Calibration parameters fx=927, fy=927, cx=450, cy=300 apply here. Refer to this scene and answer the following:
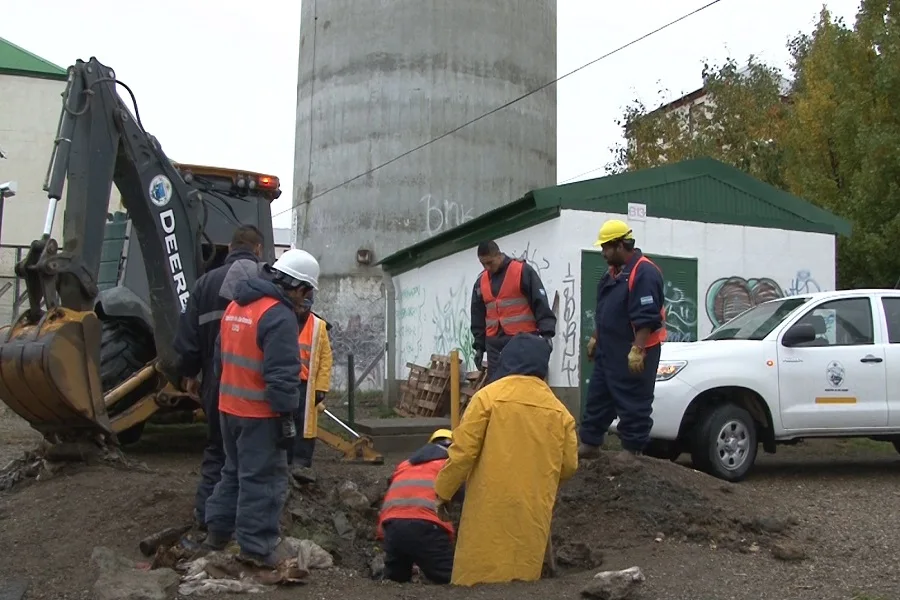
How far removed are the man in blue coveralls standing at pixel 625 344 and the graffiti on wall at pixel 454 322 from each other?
8.06 meters

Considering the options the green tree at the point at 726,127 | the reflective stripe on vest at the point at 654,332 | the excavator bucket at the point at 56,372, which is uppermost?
the green tree at the point at 726,127

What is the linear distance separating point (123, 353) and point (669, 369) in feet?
18.1

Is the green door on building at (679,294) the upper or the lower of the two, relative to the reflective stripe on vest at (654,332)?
upper

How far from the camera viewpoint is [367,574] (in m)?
5.95

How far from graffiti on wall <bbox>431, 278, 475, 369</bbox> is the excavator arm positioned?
7.62m

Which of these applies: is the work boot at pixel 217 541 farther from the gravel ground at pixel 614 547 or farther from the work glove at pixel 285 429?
the work glove at pixel 285 429

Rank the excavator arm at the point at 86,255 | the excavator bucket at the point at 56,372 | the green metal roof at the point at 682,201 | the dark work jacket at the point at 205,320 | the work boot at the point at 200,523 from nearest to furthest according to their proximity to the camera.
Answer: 1. the work boot at the point at 200,523
2. the dark work jacket at the point at 205,320
3. the excavator bucket at the point at 56,372
4. the excavator arm at the point at 86,255
5. the green metal roof at the point at 682,201

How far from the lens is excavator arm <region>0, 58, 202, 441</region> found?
6.77m

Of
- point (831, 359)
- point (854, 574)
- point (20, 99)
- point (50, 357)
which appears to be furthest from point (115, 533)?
point (20, 99)

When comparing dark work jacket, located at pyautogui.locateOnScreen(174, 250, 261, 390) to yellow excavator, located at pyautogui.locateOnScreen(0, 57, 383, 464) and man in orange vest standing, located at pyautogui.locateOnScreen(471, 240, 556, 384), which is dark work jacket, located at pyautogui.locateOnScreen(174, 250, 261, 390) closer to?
yellow excavator, located at pyautogui.locateOnScreen(0, 57, 383, 464)

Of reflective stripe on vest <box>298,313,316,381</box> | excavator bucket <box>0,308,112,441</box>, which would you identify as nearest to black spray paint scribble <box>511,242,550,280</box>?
reflective stripe on vest <box>298,313,316,381</box>

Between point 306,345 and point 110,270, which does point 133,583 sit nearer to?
point 306,345

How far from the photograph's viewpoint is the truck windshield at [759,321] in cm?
909

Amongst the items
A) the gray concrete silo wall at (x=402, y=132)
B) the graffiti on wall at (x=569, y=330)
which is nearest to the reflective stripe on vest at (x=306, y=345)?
the graffiti on wall at (x=569, y=330)
